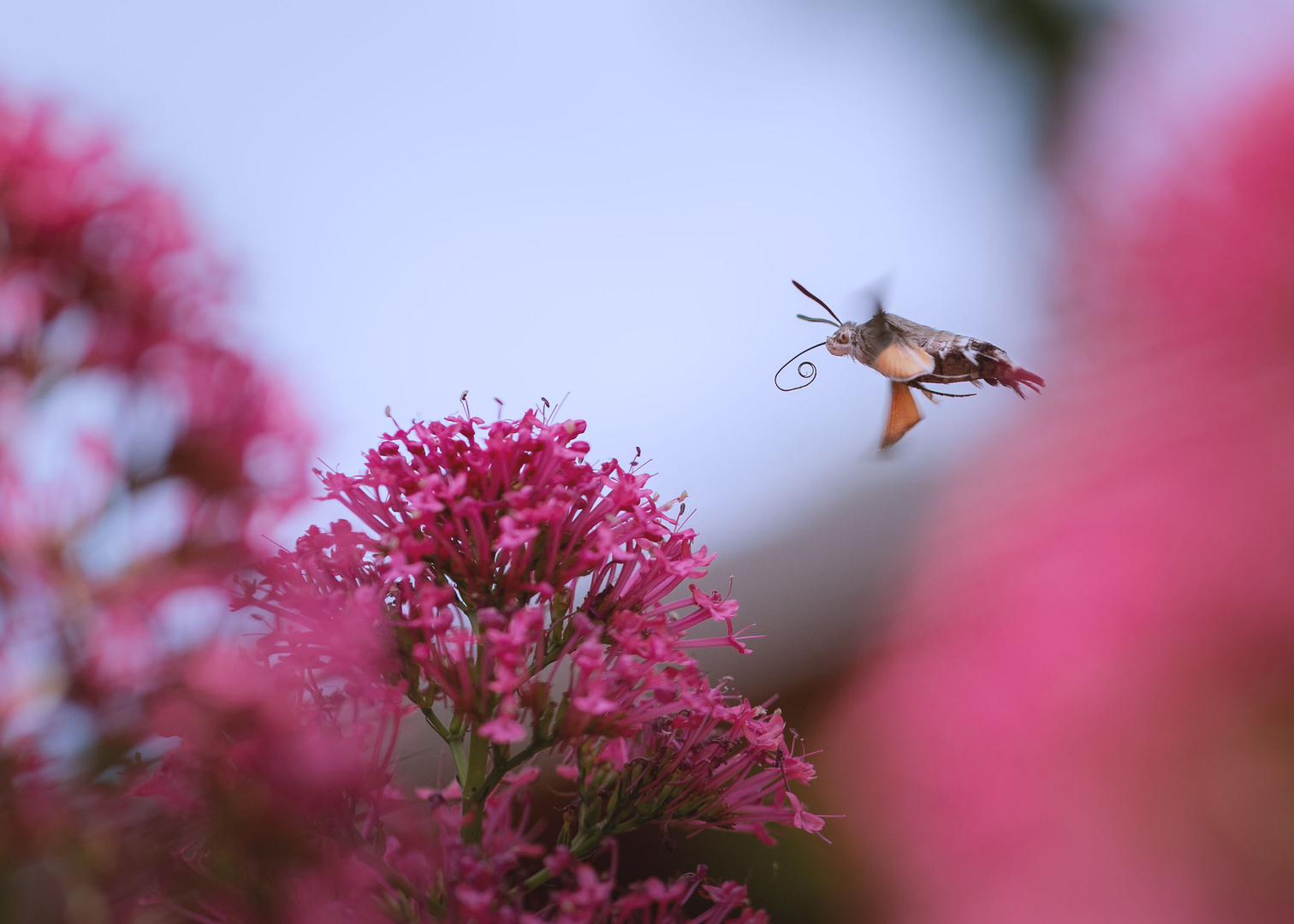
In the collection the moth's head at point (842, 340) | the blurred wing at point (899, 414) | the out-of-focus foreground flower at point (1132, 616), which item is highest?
the moth's head at point (842, 340)

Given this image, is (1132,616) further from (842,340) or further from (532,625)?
(532,625)

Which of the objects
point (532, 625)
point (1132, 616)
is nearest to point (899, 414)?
point (1132, 616)

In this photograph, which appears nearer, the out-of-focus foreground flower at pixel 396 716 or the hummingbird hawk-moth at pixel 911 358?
the out-of-focus foreground flower at pixel 396 716

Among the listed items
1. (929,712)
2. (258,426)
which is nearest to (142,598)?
(258,426)

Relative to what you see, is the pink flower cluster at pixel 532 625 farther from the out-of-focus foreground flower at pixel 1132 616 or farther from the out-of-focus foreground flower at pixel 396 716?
the out-of-focus foreground flower at pixel 1132 616

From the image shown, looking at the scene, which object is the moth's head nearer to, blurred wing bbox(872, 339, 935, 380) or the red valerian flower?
blurred wing bbox(872, 339, 935, 380)

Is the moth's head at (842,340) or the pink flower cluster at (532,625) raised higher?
the moth's head at (842,340)

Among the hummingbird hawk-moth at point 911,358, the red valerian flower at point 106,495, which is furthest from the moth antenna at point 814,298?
the red valerian flower at point 106,495
